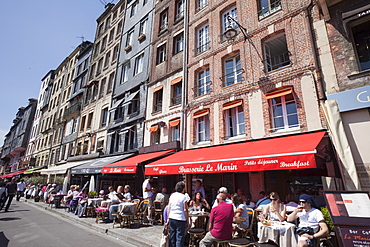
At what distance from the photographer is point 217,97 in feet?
32.6

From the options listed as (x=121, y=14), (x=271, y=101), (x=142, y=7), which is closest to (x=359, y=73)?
(x=271, y=101)

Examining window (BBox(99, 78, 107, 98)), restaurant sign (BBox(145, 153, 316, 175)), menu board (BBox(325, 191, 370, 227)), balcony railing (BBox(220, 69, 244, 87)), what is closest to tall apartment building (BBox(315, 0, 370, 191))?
menu board (BBox(325, 191, 370, 227))

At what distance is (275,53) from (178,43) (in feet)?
21.8

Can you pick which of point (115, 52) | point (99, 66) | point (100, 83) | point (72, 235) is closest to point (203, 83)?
point (72, 235)

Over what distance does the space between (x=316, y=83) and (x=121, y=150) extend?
41.2 feet

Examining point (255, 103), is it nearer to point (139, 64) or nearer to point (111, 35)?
point (139, 64)

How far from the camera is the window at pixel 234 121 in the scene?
29.9 feet

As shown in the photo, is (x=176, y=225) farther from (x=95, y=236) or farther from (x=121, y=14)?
(x=121, y=14)

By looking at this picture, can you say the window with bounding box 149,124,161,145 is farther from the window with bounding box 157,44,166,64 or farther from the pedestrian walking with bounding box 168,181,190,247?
the pedestrian walking with bounding box 168,181,190,247

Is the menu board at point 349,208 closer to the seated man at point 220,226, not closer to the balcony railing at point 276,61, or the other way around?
the seated man at point 220,226

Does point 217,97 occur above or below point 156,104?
below

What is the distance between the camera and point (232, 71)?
1009cm

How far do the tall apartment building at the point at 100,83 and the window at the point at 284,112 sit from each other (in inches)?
521

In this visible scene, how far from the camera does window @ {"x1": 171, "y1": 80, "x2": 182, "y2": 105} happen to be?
12.4 meters
